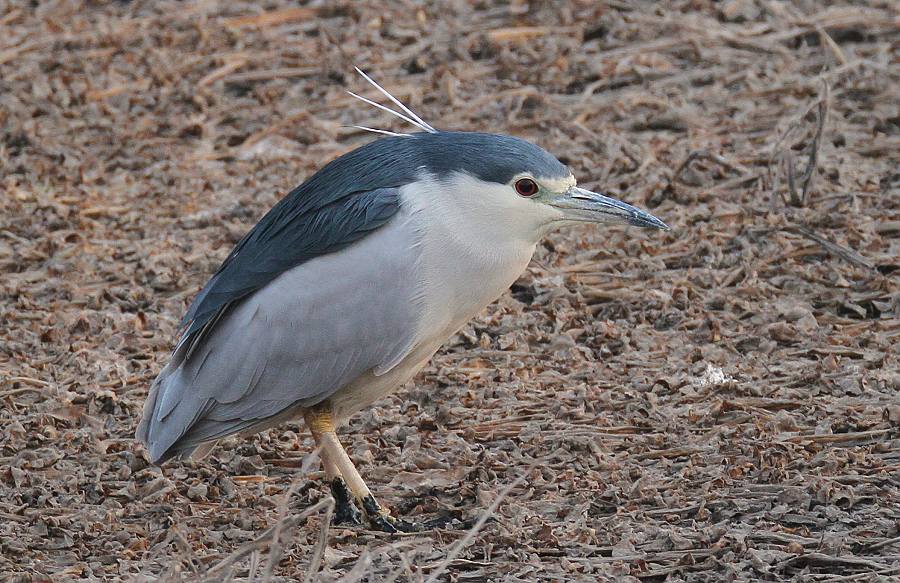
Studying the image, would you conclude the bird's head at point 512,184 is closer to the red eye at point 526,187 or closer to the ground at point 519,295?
the red eye at point 526,187

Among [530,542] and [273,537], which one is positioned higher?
[273,537]

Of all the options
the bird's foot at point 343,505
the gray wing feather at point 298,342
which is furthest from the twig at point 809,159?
the bird's foot at point 343,505

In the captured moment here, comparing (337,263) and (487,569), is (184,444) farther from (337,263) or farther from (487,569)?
(487,569)

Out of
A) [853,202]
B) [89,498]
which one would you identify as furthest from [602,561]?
[853,202]

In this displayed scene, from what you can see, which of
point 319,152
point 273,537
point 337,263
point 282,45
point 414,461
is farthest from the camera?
point 282,45

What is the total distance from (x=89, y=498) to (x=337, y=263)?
3.84 feet

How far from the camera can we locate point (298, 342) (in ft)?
15.0

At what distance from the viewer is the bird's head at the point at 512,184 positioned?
14.6 ft

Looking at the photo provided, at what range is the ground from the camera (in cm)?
438

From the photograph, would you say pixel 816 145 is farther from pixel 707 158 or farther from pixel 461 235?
pixel 461 235

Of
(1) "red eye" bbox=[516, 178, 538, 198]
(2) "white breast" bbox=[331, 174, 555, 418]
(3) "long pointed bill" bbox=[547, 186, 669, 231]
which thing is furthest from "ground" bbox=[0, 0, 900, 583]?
(1) "red eye" bbox=[516, 178, 538, 198]

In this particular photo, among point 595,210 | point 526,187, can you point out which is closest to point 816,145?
point 595,210

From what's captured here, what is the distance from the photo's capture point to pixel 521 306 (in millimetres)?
6039

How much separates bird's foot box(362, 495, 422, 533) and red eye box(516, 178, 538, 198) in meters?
1.07
